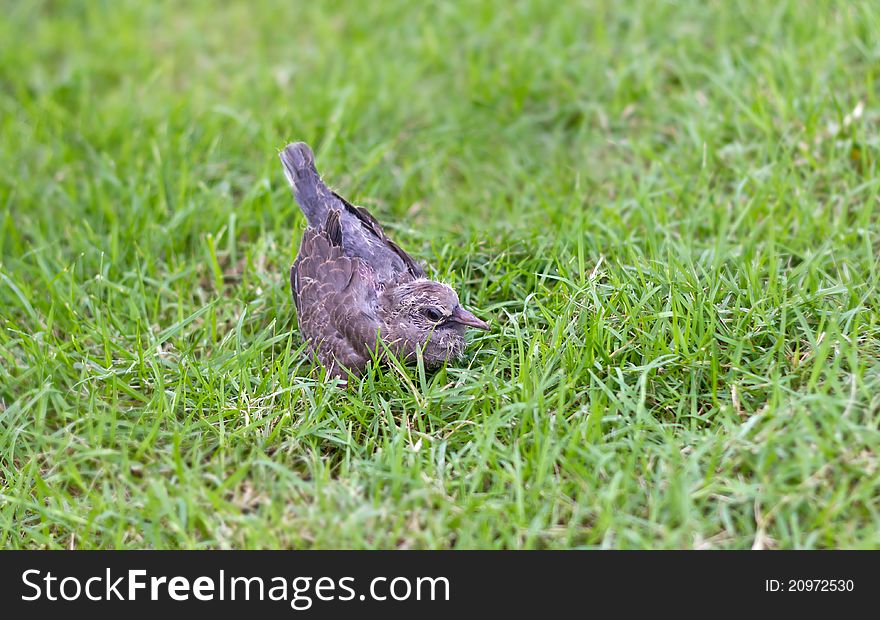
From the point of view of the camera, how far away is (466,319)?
13.9ft

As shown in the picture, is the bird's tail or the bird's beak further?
the bird's tail

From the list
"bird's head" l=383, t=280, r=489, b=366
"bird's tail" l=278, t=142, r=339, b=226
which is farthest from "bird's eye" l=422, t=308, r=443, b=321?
"bird's tail" l=278, t=142, r=339, b=226

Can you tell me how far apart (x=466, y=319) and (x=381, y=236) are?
2.64 feet

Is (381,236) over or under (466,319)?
over

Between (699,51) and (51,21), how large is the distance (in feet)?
18.0

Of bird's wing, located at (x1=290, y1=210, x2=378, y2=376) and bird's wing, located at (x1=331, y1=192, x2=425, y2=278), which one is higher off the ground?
bird's wing, located at (x1=331, y1=192, x2=425, y2=278)

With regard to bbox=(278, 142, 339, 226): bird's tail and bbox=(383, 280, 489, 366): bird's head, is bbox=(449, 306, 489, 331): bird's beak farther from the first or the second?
bbox=(278, 142, 339, 226): bird's tail

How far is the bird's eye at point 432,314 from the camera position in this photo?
425 cm

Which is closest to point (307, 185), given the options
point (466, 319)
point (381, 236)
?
point (381, 236)

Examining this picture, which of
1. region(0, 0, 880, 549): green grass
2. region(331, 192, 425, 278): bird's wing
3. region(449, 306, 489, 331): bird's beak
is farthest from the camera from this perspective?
region(331, 192, 425, 278): bird's wing

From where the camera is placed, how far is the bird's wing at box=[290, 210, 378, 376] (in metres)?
4.30

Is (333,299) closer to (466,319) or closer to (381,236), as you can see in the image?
(381,236)

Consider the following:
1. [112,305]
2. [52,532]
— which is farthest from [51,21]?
[52,532]

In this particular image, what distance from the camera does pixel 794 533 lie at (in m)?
3.34
